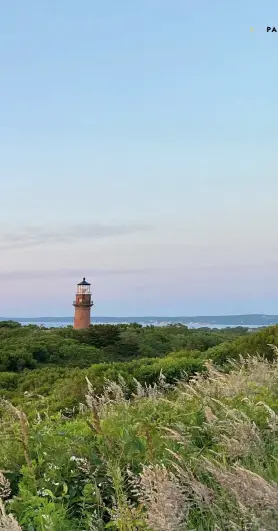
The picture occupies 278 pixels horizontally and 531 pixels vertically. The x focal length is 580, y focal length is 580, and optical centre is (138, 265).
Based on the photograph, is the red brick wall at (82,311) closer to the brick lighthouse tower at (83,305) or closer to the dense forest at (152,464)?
the brick lighthouse tower at (83,305)

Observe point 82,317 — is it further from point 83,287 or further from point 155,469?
point 155,469

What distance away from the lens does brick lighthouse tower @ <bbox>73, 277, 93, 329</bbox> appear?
160 ft

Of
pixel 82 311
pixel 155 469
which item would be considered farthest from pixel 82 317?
pixel 155 469

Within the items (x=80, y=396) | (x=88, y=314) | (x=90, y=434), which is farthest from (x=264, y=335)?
(x=88, y=314)

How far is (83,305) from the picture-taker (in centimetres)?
4947

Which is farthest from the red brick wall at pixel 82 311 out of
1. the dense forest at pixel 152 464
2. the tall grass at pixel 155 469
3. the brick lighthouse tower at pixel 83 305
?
the tall grass at pixel 155 469

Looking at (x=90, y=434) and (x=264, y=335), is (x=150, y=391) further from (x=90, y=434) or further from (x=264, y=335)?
(x=264, y=335)

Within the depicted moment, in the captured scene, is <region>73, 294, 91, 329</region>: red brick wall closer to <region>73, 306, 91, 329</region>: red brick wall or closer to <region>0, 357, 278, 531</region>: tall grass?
<region>73, 306, 91, 329</region>: red brick wall

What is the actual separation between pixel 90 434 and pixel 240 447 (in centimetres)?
182

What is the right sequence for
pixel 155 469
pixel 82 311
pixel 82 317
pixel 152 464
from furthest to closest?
1. pixel 82 311
2. pixel 82 317
3. pixel 152 464
4. pixel 155 469

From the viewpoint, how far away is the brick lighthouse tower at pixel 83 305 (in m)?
48.7

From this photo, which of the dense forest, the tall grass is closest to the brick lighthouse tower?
the dense forest

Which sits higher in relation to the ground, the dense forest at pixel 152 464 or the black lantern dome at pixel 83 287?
the black lantern dome at pixel 83 287

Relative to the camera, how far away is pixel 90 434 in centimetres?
471
